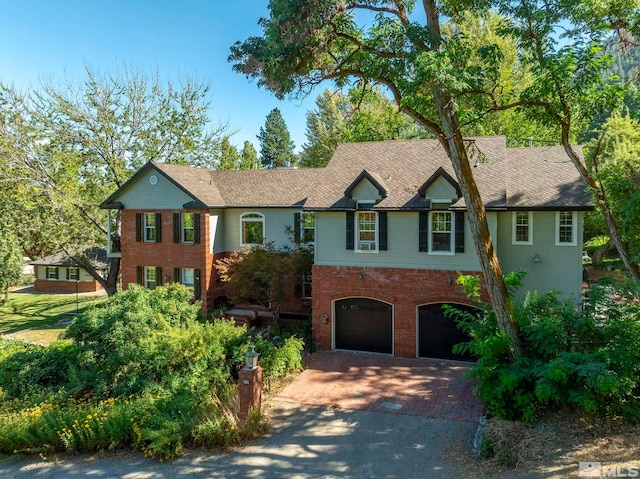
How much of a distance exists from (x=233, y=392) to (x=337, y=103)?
131 ft

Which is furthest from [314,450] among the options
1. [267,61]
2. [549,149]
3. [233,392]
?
[549,149]

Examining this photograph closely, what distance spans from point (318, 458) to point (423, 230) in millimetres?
8998

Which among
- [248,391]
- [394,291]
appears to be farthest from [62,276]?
[248,391]

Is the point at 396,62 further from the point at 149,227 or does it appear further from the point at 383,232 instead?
the point at 149,227

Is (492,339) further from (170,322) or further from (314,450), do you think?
(170,322)

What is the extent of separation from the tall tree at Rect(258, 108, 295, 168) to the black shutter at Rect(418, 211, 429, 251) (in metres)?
51.7

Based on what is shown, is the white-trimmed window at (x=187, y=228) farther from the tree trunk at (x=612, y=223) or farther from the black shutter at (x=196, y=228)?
the tree trunk at (x=612, y=223)

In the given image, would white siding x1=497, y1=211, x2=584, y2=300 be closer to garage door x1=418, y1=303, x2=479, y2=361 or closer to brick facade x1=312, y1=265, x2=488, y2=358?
brick facade x1=312, y1=265, x2=488, y2=358

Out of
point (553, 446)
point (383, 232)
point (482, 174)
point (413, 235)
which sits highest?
point (482, 174)

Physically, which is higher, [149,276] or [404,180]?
[404,180]

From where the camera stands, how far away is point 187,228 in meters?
21.3

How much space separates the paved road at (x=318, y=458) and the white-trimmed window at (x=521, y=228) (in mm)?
7544

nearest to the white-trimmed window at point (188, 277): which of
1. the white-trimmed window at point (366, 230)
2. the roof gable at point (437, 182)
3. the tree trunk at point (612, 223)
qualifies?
the white-trimmed window at point (366, 230)

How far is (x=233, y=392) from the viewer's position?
12.2m
